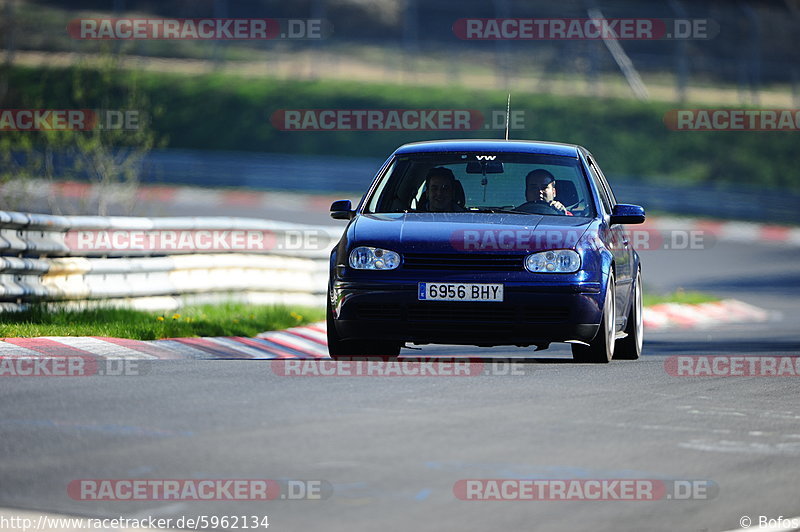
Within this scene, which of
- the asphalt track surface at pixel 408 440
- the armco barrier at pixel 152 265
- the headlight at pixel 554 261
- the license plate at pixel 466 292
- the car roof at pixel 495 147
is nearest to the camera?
the asphalt track surface at pixel 408 440

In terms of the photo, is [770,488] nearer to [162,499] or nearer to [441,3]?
[162,499]

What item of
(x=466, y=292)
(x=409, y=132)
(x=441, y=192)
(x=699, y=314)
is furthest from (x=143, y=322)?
(x=409, y=132)

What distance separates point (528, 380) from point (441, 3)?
36473 millimetres

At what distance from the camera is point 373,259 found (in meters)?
10.3

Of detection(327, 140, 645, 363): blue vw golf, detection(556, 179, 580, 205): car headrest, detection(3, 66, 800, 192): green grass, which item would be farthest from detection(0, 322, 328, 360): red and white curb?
detection(3, 66, 800, 192): green grass

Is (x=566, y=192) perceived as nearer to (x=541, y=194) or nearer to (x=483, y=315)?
(x=541, y=194)

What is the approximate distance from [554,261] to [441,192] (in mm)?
1364

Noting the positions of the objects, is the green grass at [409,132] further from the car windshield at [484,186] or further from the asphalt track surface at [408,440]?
the asphalt track surface at [408,440]

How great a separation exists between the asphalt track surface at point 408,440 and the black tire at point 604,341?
23 centimetres

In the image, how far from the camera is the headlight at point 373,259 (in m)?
10.2

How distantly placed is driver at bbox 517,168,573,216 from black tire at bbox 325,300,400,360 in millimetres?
1419

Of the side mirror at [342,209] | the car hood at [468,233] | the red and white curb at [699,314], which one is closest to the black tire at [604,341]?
the car hood at [468,233]

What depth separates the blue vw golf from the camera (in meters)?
10.1

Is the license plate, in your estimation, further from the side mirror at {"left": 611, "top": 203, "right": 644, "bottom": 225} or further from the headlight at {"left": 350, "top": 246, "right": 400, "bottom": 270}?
the side mirror at {"left": 611, "top": 203, "right": 644, "bottom": 225}
